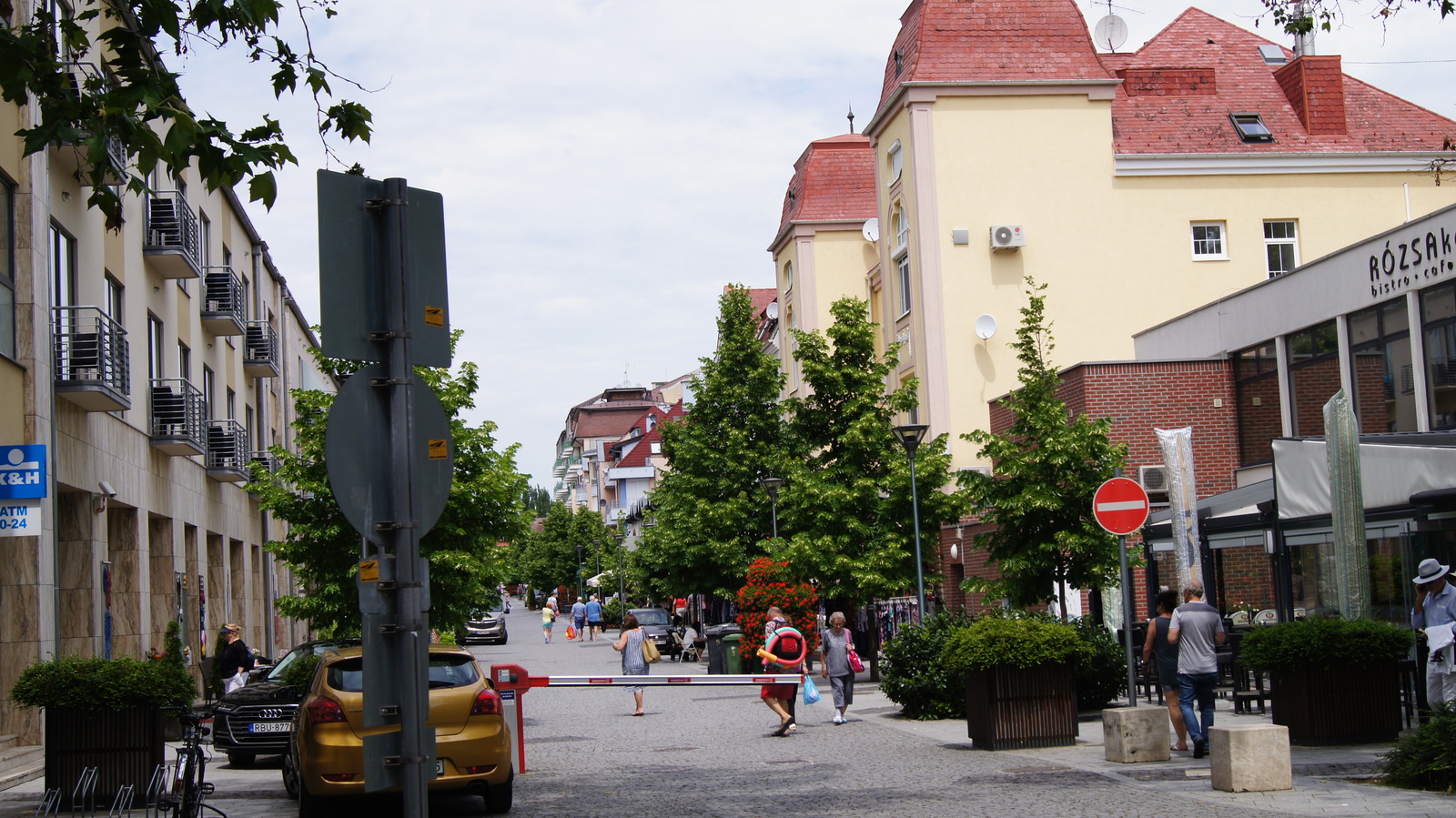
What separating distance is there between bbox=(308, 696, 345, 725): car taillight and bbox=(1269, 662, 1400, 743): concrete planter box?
8.27 meters

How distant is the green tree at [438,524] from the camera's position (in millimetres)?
21812

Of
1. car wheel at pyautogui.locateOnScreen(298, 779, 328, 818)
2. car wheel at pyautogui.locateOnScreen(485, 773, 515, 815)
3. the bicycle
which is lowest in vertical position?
car wheel at pyautogui.locateOnScreen(485, 773, 515, 815)

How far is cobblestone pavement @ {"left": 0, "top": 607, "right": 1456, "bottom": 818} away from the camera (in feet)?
34.3

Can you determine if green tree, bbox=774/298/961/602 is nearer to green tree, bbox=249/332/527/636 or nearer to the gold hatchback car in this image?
green tree, bbox=249/332/527/636

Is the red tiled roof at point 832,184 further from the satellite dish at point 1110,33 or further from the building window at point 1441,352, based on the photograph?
the building window at point 1441,352

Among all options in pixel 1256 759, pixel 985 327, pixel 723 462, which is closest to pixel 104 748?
pixel 1256 759

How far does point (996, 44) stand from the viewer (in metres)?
36.2

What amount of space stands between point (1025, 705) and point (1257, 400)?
1466cm

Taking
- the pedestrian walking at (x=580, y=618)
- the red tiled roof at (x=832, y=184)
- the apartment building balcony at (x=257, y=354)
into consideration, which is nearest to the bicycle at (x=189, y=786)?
the apartment building balcony at (x=257, y=354)

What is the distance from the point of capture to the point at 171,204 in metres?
25.6

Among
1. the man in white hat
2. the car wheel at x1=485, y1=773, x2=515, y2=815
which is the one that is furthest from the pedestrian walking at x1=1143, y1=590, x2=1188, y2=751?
the car wheel at x1=485, y1=773, x2=515, y2=815

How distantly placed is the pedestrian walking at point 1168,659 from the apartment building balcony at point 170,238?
1813cm

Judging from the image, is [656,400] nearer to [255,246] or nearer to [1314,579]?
[255,246]

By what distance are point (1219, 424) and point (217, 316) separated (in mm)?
20550
